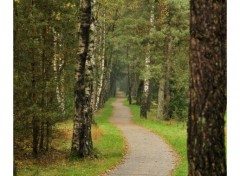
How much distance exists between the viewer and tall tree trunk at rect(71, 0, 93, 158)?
15.7 meters

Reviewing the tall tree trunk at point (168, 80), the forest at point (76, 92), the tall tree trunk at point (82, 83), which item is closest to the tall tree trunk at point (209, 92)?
the forest at point (76, 92)

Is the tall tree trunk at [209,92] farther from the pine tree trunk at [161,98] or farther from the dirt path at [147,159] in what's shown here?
the pine tree trunk at [161,98]

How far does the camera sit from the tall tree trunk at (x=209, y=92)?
6754 mm

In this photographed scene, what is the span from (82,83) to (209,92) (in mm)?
9397

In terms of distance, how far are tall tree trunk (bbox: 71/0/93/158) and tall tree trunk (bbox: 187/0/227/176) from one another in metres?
9.17

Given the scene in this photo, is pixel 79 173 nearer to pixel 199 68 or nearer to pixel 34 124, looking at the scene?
pixel 34 124

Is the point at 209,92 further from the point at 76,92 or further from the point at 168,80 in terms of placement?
the point at 168,80

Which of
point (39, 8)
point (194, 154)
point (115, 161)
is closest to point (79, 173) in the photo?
point (115, 161)

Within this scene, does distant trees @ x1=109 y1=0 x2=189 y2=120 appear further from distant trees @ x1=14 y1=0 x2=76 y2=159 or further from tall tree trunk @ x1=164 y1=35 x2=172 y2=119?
distant trees @ x1=14 y1=0 x2=76 y2=159

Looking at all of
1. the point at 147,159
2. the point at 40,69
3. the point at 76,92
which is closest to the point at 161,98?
the point at 147,159

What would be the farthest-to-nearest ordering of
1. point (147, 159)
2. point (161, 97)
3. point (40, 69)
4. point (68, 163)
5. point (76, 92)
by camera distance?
point (161, 97) → point (147, 159) → point (76, 92) → point (68, 163) → point (40, 69)

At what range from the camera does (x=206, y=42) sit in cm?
683

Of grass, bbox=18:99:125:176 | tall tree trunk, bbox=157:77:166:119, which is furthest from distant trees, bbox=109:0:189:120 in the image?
grass, bbox=18:99:125:176

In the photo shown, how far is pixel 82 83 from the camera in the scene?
621 inches
